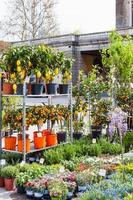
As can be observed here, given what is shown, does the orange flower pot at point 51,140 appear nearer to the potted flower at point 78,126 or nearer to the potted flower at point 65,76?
the potted flower at point 65,76

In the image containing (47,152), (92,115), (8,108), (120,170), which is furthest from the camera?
(92,115)

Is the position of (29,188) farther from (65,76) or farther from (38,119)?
(65,76)

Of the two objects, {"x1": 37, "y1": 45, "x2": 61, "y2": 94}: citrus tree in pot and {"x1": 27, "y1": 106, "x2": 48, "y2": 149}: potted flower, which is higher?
{"x1": 37, "y1": 45, "x2": 61, "y2": 94}: citrus tree in pot

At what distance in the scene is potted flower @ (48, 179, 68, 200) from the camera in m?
6.02

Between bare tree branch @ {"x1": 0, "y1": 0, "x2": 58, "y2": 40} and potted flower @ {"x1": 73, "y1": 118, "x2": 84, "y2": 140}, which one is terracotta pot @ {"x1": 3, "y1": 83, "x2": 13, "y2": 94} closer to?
potted flower @ {"x1": 73, "y1": 118, "x2": 84, "y2": 140}

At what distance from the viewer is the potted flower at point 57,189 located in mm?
6020

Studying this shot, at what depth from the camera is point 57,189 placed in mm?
6066

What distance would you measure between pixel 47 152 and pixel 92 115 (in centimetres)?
283

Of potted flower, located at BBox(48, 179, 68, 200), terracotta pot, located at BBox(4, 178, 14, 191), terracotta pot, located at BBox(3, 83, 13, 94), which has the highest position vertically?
terracotta pot, located at BBox(3, 83, 13, 94)

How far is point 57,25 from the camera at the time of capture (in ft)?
112

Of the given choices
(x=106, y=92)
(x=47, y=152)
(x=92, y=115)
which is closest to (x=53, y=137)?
(x=47, y=152)

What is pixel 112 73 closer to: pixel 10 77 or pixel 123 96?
pixel 123 96

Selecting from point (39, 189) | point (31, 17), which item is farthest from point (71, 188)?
point (31, 17)

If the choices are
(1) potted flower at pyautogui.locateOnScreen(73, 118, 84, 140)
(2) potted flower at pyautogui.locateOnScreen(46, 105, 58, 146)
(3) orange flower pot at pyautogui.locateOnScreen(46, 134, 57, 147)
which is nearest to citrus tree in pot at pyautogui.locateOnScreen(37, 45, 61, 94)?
(2) potted flower at pyautogui.locateOnScreen(46, 105, 58, 146)
